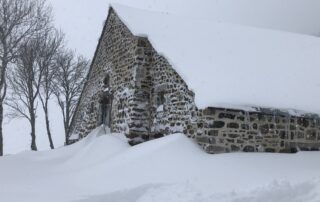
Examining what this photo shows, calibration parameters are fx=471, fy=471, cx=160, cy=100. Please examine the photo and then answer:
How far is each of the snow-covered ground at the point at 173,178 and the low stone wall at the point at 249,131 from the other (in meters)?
0.29

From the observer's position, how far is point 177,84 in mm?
13383

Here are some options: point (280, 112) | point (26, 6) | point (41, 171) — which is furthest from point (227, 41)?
point (26, 6)

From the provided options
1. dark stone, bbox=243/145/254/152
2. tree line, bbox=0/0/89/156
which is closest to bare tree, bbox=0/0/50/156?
tree line, bbox=0/0/89/156

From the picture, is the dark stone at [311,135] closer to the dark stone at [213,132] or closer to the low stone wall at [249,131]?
the low stone wall at [249,131]

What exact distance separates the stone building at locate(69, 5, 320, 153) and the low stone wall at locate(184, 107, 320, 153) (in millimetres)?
24

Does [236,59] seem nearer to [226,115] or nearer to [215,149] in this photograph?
[226,115]

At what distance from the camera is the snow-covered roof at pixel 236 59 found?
12227 millimetres

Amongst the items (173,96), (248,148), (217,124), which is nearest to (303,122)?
(248,148)

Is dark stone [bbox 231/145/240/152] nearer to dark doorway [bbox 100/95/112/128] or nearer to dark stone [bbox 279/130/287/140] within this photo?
dark stone [bbox 279/130/287/140]

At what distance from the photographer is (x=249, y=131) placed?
38.0 ft

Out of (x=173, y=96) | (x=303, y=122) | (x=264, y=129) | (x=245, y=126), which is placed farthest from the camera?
(x=173, y=96)

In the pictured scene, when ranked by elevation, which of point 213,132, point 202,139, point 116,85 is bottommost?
point 202,139

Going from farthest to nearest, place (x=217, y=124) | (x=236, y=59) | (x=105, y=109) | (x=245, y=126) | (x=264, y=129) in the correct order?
(x=105, y=109), (x=236, y=59), (x=264, y=129), (x=245, y=126), (x=217, y=124)

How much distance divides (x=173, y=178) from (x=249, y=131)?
2749 mm
